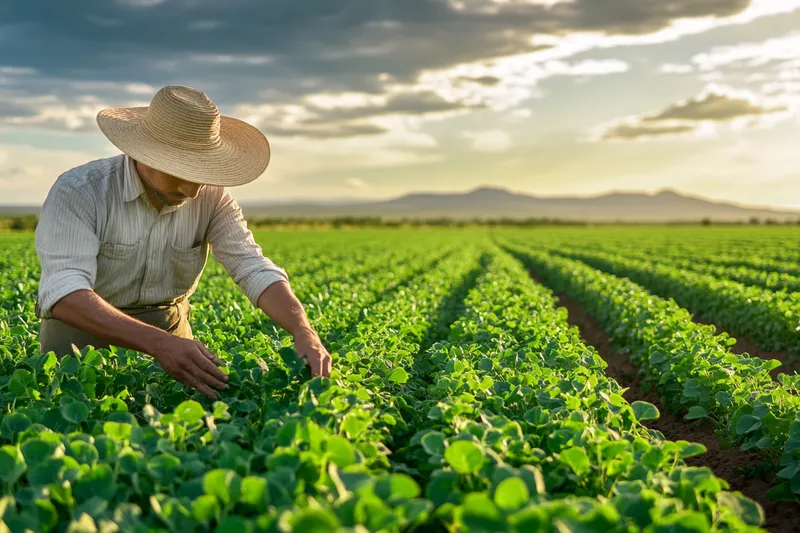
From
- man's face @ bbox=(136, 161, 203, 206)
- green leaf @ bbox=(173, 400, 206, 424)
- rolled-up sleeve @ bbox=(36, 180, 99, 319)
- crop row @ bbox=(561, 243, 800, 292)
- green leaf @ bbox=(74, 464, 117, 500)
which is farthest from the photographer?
crop row @ bbox=(561, 243, 800, 292)

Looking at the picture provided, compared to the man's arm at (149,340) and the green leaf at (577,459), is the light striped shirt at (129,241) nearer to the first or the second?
the man's arm at (149,340)

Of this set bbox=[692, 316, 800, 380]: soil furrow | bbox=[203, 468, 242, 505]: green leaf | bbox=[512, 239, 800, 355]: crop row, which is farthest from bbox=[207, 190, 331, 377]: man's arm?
bbox=[512, 239, 800, 355]: crop row

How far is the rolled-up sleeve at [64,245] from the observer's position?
135 inches

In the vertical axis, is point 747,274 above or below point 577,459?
below

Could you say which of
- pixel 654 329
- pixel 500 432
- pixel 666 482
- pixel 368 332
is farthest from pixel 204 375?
pixel 654 329

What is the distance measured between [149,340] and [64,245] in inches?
35.3

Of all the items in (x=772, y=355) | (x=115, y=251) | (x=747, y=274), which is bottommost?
(x=772, y=355)

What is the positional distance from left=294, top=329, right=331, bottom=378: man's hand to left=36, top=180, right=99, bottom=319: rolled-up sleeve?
1104 mm

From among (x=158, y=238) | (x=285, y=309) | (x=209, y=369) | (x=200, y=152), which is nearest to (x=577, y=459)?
(x=209, y=369)

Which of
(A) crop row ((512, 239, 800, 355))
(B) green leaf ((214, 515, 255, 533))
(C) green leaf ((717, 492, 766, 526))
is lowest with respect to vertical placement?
(A) crop row ((512, 239, 800, 355))

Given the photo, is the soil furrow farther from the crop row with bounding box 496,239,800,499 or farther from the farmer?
the farmer

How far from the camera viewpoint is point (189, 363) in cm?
306

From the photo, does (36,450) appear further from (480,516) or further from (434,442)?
(480,516)

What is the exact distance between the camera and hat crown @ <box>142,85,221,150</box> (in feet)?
12.6
